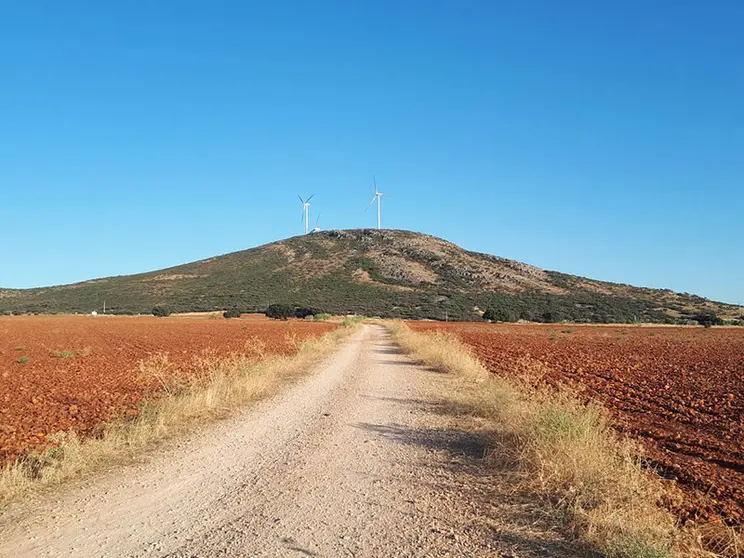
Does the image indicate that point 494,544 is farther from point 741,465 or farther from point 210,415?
point 210,415

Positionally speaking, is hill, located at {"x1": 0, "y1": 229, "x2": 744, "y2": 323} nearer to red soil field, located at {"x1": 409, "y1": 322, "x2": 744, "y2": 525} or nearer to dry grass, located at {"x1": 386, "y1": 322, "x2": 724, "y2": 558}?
red soil field, located at {"x1": 409, "y1": 322, "x2": 744, "y2": 525}

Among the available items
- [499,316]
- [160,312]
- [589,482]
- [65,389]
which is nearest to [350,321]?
[499,316]

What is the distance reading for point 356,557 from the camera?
15.3 ft

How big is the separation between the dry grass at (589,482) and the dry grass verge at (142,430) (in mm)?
5544

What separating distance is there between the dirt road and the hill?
269ft

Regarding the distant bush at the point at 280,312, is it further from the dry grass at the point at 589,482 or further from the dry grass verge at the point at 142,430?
the dry grass at the point at 589,482

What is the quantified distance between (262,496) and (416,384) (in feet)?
35.2

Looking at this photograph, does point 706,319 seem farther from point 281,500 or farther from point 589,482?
point 281,500

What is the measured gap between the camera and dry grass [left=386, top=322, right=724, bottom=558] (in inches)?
185

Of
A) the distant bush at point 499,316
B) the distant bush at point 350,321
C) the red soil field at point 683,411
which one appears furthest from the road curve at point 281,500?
the distant bush at point 499,316

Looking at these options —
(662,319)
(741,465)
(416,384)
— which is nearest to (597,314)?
(662,319)

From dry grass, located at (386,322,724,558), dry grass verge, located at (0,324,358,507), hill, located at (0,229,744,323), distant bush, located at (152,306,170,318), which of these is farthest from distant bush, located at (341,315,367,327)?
dry grass, located at (386,322,724,558)

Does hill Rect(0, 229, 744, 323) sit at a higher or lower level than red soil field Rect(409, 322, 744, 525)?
higher

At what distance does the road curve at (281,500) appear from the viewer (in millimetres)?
4984
